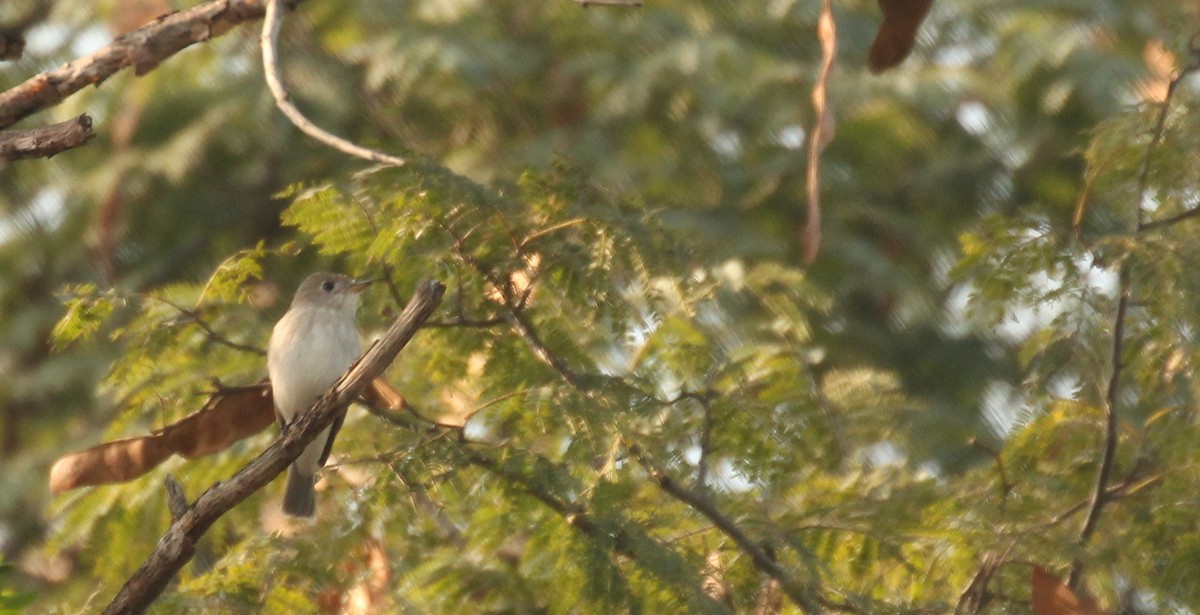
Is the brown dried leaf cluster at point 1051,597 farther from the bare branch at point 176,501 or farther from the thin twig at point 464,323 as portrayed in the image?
the bare branch at point 176,501

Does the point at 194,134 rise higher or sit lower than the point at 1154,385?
lower

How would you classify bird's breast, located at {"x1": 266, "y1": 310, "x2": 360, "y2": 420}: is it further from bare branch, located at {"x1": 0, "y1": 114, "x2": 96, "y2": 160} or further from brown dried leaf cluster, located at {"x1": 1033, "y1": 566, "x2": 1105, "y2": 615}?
brown dried leaf cluster, located at {"x1": 1033, "y1": 566, "x2": 1105, "y2": 615}

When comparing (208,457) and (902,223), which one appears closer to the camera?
(208,457)

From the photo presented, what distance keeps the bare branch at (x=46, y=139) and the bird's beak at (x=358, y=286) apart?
3.72 ft

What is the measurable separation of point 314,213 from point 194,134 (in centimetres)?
441

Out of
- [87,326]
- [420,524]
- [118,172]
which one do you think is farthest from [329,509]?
[118,172]

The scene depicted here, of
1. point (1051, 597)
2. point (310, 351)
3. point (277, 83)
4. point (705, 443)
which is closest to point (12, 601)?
point (277, 83)

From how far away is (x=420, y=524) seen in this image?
515 centimetres

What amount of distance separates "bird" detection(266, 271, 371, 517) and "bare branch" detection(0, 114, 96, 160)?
54.4 inches

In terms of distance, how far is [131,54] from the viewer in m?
4.39

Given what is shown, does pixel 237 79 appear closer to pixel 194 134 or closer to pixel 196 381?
pixel 194 134

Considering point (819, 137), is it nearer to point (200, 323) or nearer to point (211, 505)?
point (211, 505)

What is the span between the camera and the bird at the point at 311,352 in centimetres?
547

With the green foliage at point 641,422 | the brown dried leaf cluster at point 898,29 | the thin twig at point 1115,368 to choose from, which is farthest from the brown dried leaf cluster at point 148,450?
the thin twig at point 1115,368
